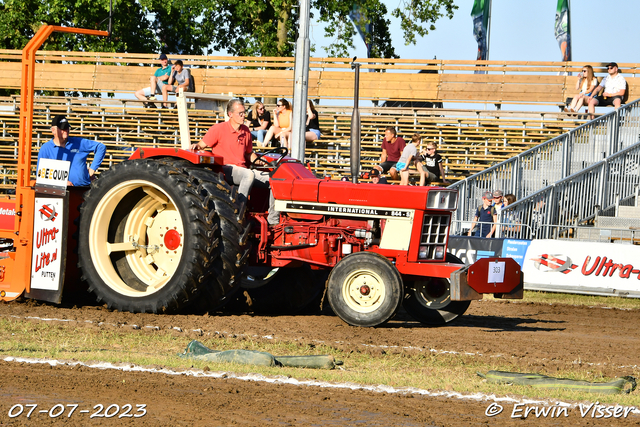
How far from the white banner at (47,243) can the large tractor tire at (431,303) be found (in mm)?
3408

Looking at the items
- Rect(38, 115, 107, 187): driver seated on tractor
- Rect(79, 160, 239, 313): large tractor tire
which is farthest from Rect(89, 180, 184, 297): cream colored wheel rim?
Rect(38, 115, 107, 187): driver seated on tractor

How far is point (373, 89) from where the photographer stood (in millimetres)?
23359

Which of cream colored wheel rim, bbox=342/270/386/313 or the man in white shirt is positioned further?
the man in white shirt

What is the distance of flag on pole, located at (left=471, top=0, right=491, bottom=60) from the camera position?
28.2 metres

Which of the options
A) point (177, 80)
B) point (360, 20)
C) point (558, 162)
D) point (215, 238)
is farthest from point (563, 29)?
point (215, 238)

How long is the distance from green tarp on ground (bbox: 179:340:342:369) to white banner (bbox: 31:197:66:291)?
2.97 meters

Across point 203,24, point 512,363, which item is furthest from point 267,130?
point 203,24

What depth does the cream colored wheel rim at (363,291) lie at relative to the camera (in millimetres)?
7758

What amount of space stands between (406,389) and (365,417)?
0.77 metres

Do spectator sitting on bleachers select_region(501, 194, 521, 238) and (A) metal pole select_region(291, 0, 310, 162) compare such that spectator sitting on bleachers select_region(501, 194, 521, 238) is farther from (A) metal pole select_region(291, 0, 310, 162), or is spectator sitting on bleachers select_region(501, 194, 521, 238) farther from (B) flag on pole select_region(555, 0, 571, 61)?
(B) flag on pole select_region(555, 0, 571, 61)

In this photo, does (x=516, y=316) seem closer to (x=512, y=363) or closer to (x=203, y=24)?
(x=512, y=363)

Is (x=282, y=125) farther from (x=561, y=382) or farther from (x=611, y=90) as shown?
(x=561, y=382)

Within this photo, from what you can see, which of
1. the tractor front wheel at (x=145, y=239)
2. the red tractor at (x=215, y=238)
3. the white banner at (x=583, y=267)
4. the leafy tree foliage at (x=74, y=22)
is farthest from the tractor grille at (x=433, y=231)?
the leafy tree foliage at (x=74, y=22)

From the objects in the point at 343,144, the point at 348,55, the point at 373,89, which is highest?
the point at 348,55
